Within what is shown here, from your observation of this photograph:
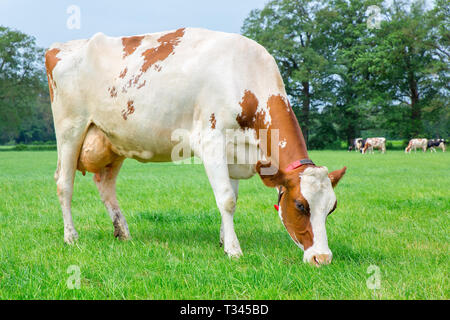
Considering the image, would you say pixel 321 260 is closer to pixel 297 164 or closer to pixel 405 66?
pixel 297 164

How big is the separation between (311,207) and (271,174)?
47 cm

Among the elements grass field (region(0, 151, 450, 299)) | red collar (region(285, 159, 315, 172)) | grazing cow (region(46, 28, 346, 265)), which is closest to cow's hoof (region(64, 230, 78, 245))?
grazing cow (region(46, 28, 346, 265))

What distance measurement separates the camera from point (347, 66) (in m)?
49.7

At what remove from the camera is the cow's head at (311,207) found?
3.57 meters

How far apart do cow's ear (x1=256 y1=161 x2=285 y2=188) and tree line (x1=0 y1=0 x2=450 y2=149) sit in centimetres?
4177

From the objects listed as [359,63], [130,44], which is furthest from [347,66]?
[130,44]

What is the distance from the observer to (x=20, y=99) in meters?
55.8

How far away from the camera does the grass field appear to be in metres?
3.04

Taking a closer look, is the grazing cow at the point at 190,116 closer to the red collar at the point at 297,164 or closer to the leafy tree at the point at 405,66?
the red collar at the point at 297,164

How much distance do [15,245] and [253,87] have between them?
3075mm

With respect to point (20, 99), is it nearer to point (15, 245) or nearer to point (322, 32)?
point (322, 32)

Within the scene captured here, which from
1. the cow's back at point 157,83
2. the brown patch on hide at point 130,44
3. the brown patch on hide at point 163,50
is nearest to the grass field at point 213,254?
the cow's back at point 157,83

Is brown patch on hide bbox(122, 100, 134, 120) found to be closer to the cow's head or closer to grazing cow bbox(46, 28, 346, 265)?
grazing cow bbox(46, 28, 346, 265)
